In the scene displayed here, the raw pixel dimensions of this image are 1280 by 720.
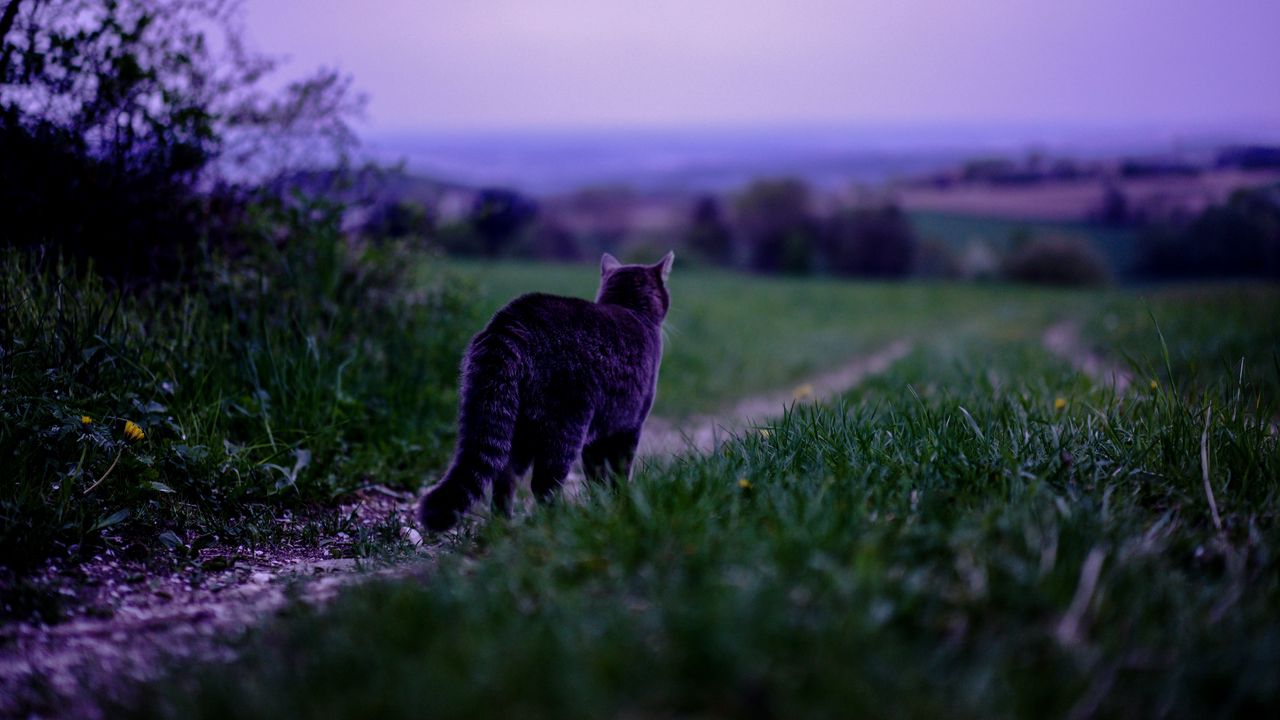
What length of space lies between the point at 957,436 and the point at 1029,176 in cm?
1643

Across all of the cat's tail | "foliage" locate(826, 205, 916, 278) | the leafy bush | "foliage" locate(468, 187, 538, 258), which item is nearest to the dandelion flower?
the leafy bush

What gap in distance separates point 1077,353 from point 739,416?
6.95 m

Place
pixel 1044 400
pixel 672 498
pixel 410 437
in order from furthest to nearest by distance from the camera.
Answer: pixel 410 437 → pixel 1044 400 → pixel 672 498

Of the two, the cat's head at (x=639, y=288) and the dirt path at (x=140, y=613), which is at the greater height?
the cat's head at (x=639, y=288)

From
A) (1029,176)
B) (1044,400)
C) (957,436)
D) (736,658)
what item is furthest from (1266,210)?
(736,658)

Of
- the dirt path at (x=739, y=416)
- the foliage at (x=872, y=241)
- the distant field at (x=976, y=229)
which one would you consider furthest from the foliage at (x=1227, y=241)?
the foliage at (x=872, y=241)

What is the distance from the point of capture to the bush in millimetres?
31531

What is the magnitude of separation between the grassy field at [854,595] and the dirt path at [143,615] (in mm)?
282

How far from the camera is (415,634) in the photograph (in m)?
2.00

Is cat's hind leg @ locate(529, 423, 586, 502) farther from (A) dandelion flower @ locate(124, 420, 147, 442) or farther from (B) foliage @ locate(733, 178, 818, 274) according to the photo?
(B) foliage @ locate(733, 178, 818, 274)

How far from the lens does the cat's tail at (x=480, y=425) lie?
2938 millimetres

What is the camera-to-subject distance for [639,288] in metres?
4.56

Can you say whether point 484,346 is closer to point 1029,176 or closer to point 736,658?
point 736,658

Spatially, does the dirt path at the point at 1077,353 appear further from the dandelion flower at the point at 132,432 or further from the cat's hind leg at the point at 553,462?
the dandelion flower at the point at 132,432
